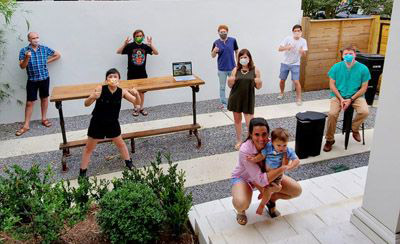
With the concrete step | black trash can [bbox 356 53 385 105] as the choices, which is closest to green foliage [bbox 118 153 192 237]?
the concrete step

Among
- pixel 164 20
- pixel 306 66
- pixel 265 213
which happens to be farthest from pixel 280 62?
pixel 265 213

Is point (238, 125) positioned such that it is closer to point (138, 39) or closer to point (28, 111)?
point (138, 39)

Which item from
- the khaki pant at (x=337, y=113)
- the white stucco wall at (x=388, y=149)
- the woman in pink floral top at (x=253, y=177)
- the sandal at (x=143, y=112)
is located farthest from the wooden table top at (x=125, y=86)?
the white stucco wall at (x=388, y=149)

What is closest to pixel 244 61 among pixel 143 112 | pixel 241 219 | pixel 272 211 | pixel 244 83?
pixel 244 83

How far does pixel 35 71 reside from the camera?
6648 millimetres

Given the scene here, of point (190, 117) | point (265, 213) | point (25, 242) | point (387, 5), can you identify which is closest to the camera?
point (25, 242)

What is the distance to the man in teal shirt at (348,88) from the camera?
5.59 m

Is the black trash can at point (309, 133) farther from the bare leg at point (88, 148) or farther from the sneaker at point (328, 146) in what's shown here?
the bare leg at point (88, 148)

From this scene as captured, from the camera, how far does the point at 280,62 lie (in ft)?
28.4

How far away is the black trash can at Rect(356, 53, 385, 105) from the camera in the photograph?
7.46 meters

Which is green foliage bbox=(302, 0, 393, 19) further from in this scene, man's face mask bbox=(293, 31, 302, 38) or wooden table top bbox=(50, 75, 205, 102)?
wooden table top bbox=(50, 75, 205, 102)

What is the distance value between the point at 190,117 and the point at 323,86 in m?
3.72

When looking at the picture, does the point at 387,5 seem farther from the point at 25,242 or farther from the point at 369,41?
the point at 25,242

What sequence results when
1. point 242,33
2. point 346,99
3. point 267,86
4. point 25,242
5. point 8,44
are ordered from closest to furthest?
point 25,242 < point 346,99 < point 8,44 < point 242,33 < point 267,86
